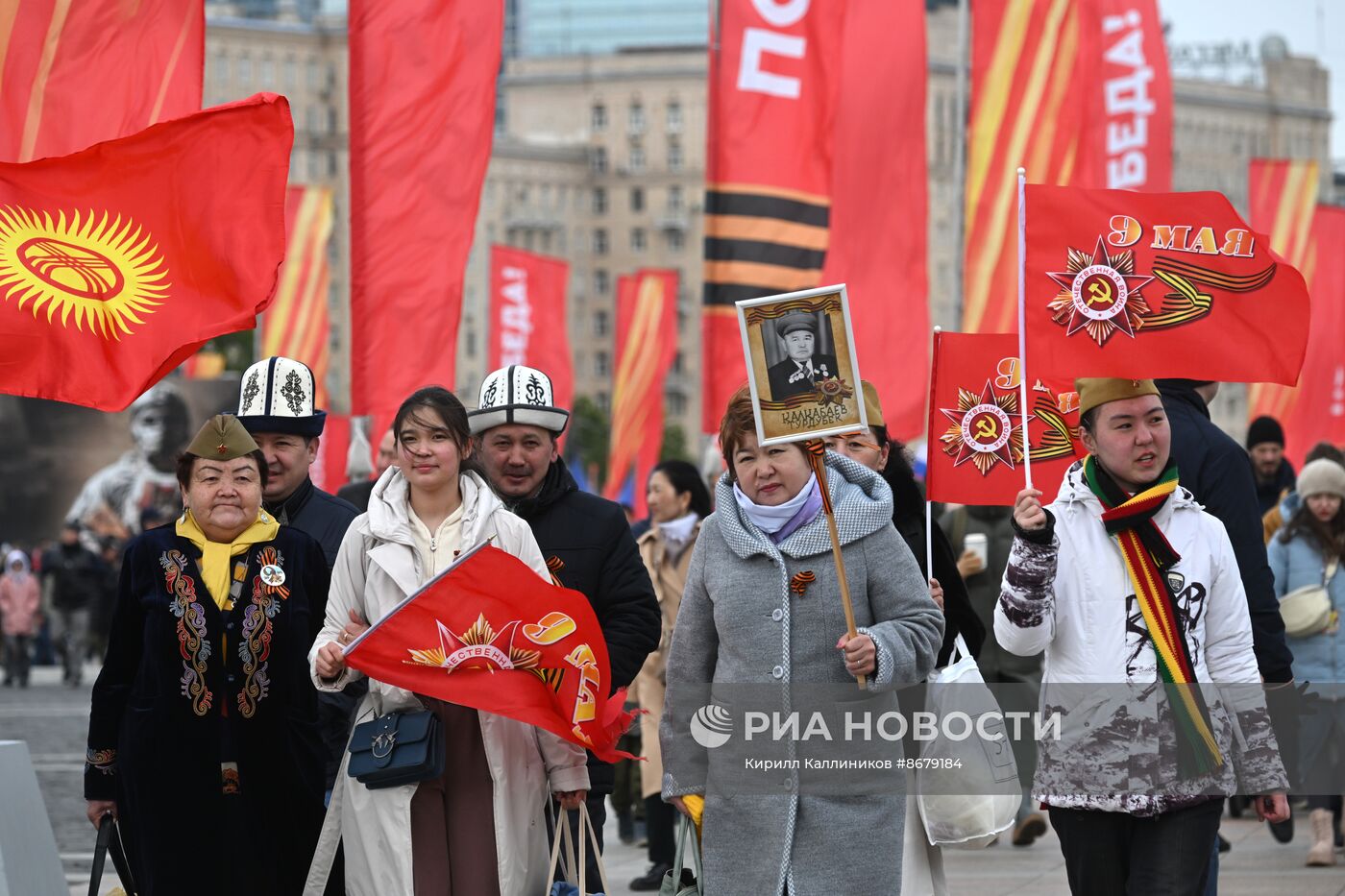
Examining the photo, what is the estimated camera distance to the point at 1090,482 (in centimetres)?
673

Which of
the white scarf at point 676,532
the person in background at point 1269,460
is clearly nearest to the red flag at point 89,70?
the white scarf at point 676,532

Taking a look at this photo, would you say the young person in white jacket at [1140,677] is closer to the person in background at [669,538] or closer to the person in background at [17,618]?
the person in background at [669,538]

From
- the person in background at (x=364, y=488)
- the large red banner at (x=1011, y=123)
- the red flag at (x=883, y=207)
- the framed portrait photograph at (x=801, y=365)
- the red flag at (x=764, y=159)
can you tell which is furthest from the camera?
the large red banner at (x=1011, y=123)

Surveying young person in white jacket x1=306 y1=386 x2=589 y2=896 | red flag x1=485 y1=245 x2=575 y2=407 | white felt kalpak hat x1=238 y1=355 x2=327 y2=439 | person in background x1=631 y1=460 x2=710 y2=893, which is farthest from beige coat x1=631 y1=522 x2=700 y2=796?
red flag x1=485 y1=245 x2=575 y2=407

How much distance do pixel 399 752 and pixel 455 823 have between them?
295 mm

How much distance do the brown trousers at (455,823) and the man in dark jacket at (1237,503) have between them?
224cm

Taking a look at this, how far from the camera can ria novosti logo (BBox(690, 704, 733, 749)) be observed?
21.0 feet

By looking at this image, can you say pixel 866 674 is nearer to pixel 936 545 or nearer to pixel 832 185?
pixel 936 545

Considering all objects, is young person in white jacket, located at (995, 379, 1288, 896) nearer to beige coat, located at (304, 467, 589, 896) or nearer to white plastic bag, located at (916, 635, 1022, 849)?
white plastic bag, located at (916, 635, 1022, 849)

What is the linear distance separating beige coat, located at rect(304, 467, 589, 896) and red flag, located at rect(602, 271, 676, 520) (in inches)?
899

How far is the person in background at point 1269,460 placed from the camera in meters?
13.8

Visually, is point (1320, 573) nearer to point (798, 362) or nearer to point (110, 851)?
point (798, 362)

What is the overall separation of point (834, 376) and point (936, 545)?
1.90 m

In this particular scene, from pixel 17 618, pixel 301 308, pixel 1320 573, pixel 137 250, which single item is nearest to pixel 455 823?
pixel 137 250
